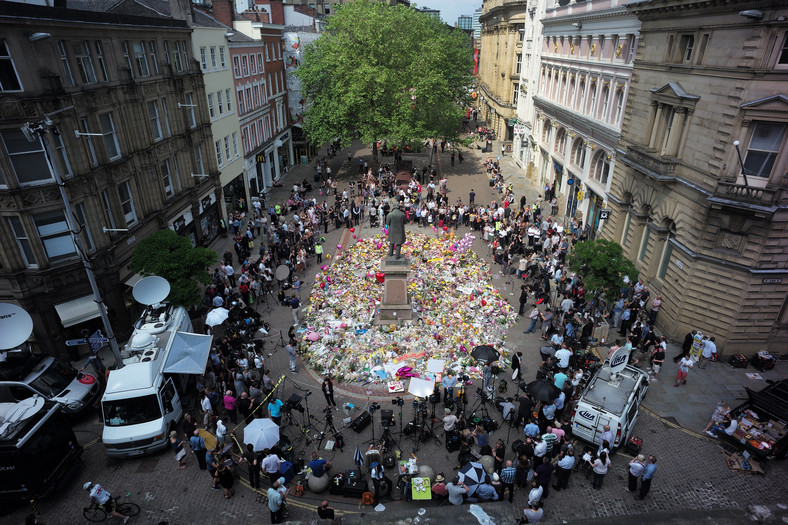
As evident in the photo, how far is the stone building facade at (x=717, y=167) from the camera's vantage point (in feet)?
55.1

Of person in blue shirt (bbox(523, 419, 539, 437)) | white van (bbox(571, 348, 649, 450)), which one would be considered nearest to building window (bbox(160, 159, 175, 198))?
person in blue shirt (bbox(523, 419, 539, 437))

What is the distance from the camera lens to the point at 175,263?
66.2ft

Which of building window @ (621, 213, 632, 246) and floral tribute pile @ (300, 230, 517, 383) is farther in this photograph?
building window @ (621, 213, 632, 246)

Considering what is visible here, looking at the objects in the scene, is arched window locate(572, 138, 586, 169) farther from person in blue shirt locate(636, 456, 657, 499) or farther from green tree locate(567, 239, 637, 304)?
person in blue shirt locate(636, 456, 657, 499)

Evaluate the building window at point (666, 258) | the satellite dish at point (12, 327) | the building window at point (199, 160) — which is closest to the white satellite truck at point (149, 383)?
the satellite dish at point (12, 327)

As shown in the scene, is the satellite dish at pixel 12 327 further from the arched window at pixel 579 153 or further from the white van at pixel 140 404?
the arched window at pixel 579 153

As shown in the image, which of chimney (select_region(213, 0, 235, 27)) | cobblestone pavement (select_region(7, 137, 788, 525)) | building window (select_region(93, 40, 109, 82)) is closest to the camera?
cobblestone pavement (select_region(7, 137, 788, 525))

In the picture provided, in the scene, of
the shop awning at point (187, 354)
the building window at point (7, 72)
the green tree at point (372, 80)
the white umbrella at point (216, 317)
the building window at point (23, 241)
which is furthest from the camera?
the green tree at point (372, 80)

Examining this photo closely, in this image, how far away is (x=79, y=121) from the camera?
63.3 ft

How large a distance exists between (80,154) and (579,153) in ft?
105

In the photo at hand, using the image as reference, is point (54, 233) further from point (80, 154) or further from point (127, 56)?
point (127, 56)

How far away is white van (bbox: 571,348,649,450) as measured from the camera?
14.3 m

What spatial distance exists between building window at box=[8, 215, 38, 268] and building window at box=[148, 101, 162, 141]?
8.63 metres

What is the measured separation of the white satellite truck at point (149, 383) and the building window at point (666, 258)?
20.7m
